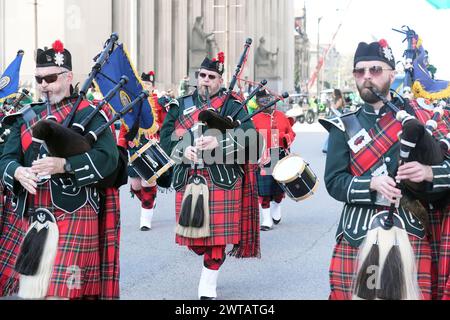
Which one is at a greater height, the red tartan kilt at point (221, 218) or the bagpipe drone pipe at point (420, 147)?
the bagpipe drone pipe at point (420, 147)

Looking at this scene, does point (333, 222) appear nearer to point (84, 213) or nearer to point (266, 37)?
point (84, 213)

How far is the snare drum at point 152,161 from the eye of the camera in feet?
20.2

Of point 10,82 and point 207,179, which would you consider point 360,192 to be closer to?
point 207,179

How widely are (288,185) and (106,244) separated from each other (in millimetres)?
3077

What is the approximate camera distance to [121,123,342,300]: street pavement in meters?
5.84

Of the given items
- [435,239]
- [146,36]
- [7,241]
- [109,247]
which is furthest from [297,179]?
[146,36]

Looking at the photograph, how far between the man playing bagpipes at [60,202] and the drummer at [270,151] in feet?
15.4

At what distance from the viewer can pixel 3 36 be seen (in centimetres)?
3022

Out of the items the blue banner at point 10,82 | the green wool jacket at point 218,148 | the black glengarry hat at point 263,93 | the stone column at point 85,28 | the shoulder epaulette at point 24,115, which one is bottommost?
the green wool jacket at point 218,148

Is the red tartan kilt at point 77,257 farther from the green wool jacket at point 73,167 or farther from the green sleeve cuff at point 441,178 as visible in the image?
the green sleeve cuff at point 441,178

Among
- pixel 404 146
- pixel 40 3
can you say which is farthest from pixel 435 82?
pixel 40 3

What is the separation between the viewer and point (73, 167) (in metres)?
3.87

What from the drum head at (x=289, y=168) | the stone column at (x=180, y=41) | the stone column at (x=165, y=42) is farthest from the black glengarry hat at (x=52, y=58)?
the stone column at (x=180, y=41)

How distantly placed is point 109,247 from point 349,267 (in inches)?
55.6
